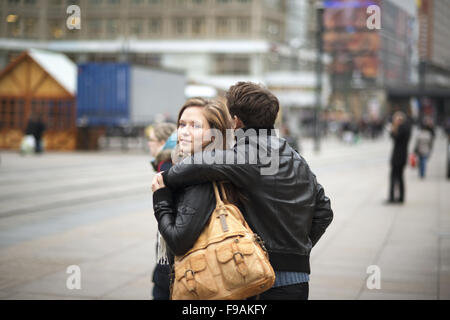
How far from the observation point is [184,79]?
3319 centimetres

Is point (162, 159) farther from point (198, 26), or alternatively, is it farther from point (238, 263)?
point (198, 26)

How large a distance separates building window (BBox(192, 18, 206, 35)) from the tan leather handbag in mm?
57924

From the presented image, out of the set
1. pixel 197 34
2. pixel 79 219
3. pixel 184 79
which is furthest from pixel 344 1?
pixel 79 219

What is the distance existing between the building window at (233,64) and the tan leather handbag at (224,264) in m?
59.7

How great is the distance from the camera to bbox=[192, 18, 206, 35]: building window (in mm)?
59281

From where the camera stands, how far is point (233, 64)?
2436 inches

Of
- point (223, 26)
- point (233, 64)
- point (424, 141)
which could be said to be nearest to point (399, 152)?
point (424, 141)

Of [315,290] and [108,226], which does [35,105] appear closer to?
[108,226]

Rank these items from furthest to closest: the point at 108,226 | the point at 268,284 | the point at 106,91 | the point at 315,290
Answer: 1. the point at 106,91
2. the point at 108,226
3. the point at 315,290
4. the point at 268,284

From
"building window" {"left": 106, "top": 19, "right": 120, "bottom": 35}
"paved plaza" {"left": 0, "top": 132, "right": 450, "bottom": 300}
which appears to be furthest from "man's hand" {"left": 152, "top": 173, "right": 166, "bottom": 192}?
"building window" {"left": 106, "top": 19, "right": 120, "bottom": 35}

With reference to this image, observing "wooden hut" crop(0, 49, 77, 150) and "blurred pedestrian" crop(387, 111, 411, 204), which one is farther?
"wooden hut" crop(0, 49, 77, 150)

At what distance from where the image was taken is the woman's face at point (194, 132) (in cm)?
279

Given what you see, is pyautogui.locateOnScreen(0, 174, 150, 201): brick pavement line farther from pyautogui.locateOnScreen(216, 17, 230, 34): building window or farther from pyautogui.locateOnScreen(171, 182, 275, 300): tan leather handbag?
pyautogui.locateOnScreen(216, 17, 230, 34): building window

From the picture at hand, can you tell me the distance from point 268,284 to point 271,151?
0.55 metres
